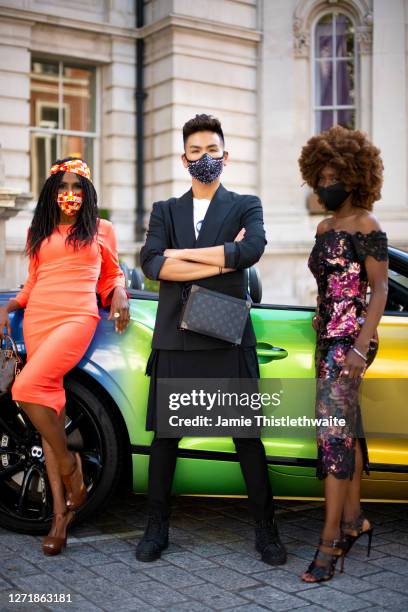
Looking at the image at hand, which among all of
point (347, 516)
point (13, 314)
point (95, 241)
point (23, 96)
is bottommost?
point (347, 516)

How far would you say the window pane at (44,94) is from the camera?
13.6 metres

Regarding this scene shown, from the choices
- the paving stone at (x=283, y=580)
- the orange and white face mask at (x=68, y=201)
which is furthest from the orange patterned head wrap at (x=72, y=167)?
the paving stone at (x=283, y=580)

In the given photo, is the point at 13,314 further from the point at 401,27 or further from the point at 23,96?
the point at 401,27

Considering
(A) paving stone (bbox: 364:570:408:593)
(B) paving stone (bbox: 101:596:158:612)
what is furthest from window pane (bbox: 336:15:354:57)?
(B) paving stone (bbox: 101:596:158:612)

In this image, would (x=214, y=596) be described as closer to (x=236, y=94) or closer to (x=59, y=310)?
(x=59, y=310)

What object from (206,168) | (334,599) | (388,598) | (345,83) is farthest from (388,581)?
(345,83)

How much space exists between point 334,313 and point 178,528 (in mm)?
1453

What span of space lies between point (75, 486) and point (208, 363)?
0.85m

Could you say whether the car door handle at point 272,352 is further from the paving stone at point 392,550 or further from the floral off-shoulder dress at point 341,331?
the paving stone at point 392,550

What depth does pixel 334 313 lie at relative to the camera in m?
3.61

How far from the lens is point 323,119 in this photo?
49.0 ft

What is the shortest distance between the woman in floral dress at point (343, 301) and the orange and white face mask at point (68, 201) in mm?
1083

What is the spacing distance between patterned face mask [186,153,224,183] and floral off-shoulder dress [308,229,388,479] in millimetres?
591

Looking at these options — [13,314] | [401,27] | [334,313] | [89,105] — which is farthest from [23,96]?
[334,313]
